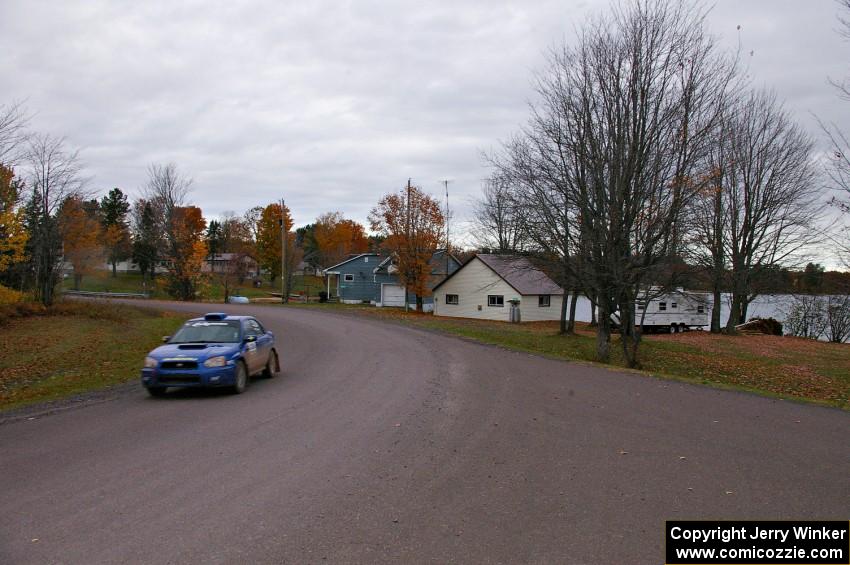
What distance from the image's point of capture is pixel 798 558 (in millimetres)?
4578

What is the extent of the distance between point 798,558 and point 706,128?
16.1 m

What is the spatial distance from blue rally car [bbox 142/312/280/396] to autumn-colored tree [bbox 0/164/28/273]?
36.3 ft

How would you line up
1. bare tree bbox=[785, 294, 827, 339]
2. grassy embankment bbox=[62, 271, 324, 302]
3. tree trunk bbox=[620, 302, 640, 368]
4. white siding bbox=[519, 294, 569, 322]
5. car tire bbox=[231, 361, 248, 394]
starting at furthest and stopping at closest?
grassy embankment bbox=[62, 271, 324, 302], white siding bbox=[519, 294, 569, 322], bare tree bbox=[785, 294, 827, 339], tree trunk bbox=[620, 302, 640, 368], car tire bbox=[231, 361, 248, 394]

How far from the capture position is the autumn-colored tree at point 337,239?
8812cm

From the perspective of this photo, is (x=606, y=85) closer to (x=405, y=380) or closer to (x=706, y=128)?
(x=706, y=128)

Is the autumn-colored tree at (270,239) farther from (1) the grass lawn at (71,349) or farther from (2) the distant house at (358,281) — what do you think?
(1) the grass lawn at (71,349)

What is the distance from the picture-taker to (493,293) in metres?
46.0

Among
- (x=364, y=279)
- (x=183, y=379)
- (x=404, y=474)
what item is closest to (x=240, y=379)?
(x=183, y=379)

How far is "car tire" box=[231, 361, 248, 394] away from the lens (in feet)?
38.5

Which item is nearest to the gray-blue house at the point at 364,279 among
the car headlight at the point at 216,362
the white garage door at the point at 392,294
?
the white garage door at the point at 392,294

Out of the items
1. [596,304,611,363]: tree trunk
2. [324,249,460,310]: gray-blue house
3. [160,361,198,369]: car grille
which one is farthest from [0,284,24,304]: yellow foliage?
[324,249,460,310]: gray-blue house

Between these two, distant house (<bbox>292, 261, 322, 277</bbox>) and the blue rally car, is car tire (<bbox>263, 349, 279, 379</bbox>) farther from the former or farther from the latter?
distant house (<bbox>292, 261, 322, 277</bbox>)

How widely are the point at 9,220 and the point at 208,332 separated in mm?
12089

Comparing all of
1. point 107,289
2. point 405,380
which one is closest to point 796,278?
point 405,380
